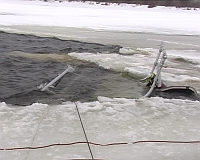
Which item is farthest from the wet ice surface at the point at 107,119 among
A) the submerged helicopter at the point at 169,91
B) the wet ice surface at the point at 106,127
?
the submerged helicopter at the point at 169,91

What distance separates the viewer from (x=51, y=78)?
18.1 ft

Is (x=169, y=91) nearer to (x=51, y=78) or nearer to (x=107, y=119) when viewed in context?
(x=107, y=119)

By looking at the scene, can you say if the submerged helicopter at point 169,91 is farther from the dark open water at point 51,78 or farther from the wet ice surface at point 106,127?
the wet ice surface at point 106,127

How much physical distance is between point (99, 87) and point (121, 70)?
1.37m

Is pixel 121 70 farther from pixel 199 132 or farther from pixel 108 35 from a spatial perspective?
pixel 108 35

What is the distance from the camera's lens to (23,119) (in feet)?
11.1

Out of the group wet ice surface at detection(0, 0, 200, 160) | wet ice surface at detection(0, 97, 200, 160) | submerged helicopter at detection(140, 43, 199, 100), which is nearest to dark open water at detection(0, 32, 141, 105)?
wet ice surface at detection(0, 0, 200, 160)

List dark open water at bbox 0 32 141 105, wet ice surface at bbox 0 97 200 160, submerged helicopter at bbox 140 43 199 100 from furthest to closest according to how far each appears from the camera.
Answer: submerged helicopter at bbox 140 43 199 100
dark open water at bbox 0 32 141 105
wet ice surface at bbox 0 97 200 160

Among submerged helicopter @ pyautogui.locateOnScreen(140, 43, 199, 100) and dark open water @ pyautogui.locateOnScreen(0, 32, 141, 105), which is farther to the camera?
submerged helicopter @ pyautogui.locateOnScreen(140, 43, 199, 100)

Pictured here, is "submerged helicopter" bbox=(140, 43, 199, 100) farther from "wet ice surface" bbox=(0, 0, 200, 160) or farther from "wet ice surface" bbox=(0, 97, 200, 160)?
"wet ice surface" bbox=(0, 97, 200, 160)

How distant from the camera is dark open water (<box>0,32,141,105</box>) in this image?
447 cm

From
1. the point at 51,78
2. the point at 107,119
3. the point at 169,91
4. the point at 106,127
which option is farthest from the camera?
the point at 51,78

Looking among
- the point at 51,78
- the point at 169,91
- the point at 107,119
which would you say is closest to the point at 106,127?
the point at 107,119

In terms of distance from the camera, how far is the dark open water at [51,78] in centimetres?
447
